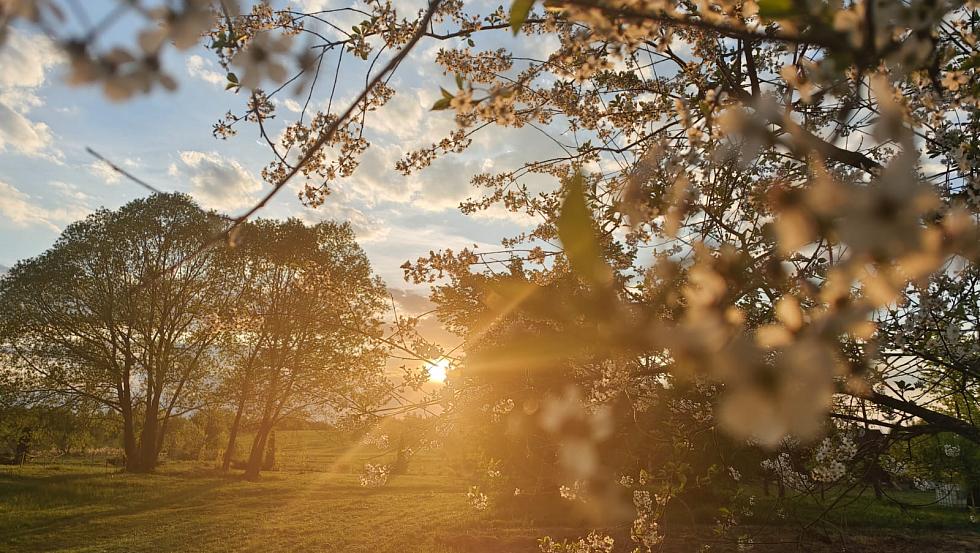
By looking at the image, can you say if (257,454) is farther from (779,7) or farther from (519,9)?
(779,7)

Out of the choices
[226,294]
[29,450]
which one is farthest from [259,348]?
[29,450]

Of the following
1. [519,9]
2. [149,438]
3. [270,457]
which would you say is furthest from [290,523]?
[270,457]

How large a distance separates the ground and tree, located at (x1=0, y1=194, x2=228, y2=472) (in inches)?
121

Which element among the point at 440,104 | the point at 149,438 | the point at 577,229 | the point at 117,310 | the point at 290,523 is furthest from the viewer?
the point at 149,438

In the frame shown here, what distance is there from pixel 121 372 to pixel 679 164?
2165 cm

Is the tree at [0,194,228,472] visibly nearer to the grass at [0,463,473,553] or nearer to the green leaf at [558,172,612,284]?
the grass at [0,463,473,553]

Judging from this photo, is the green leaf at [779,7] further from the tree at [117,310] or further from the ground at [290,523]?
the tree at [117,310]

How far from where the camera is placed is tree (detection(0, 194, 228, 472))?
17.2 meters

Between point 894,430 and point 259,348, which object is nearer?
point 894,430

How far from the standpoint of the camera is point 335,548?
9.68 m

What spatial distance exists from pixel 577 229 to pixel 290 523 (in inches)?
535

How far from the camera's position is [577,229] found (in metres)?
0.45

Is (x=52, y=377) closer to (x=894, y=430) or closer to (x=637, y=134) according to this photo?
(x=637, y=134)

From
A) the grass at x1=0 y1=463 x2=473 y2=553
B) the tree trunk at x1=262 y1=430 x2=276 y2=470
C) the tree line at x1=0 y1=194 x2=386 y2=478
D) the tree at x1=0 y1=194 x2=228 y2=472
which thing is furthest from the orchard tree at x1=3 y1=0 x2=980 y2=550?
the tree trunk at x1=262 y1=430 x2=276 y2=470
